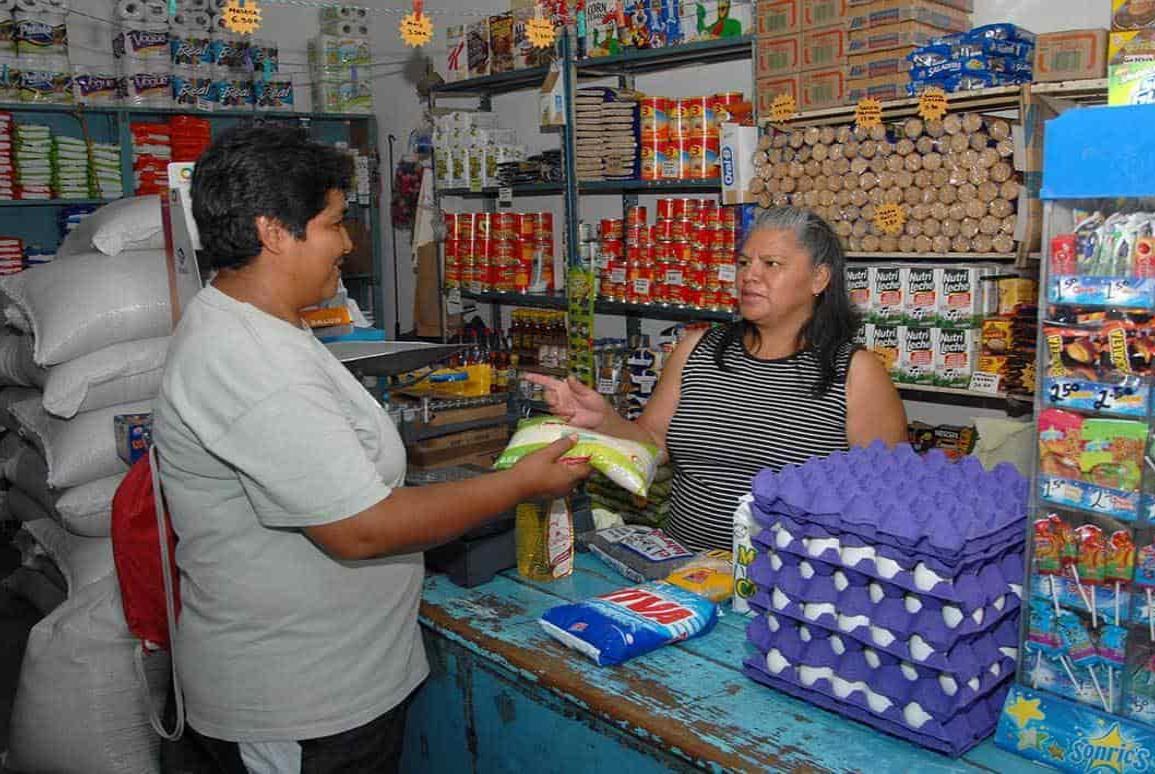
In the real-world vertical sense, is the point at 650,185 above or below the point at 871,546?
above

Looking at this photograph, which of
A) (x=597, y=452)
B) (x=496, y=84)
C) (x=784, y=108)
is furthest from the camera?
(x=496, y=84)

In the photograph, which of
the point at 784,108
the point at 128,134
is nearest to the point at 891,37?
the point at 784,108

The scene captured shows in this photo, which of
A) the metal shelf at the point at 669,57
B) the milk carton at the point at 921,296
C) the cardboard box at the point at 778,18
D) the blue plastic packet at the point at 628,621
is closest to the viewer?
the blue plastic packet at the point at 628,621

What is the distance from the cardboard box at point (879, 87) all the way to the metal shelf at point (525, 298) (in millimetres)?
1876

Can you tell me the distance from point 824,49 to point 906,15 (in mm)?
314

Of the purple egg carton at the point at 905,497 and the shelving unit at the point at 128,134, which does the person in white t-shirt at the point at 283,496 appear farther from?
the shelving unit at the point at 128,134

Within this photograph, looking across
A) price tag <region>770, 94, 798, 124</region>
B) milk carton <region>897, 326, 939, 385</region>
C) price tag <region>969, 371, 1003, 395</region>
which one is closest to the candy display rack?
price tag <region>969, 371, 1003, 395</region>

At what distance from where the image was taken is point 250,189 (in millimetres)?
1474

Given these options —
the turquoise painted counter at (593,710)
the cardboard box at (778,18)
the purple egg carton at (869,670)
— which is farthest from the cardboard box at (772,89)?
the purple egg carton at (869,670)

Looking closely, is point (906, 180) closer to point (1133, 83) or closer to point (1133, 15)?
point (1133, 15)

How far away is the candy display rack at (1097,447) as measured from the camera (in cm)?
119

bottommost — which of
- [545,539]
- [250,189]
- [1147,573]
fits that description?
[545,539]

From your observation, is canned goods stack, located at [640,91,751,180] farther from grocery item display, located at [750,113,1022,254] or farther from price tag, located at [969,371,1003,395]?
price tag, located at [969,371,1003,395]

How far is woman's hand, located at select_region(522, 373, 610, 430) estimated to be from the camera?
227 cm
